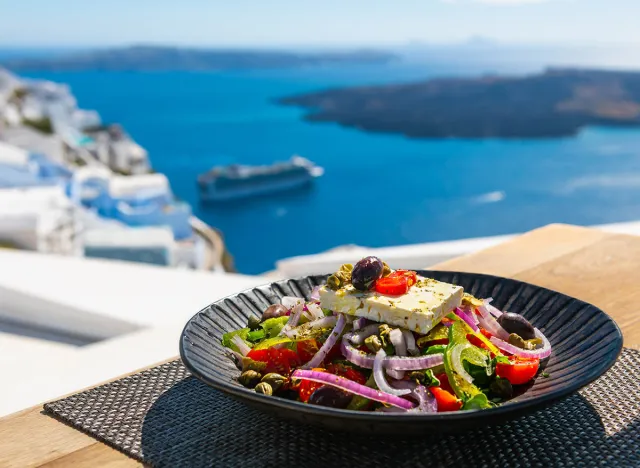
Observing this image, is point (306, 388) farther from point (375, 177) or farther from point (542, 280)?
point (375, 177)

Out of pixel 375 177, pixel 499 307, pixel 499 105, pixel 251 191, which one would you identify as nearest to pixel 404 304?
pixel 499 307

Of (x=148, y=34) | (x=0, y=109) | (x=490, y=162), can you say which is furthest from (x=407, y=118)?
(x=148, y=34)

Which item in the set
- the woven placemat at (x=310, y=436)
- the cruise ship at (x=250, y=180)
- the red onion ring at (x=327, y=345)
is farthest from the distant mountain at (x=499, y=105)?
the red onion ring at (x=327, y=345)

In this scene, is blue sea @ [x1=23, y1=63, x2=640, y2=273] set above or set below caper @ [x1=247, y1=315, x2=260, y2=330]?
below

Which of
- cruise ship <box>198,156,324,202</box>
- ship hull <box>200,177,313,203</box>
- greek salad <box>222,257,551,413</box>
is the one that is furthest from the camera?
ship hull <box>200,177,313,203</box>

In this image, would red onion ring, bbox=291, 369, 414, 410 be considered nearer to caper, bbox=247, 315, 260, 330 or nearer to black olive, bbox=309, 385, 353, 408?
black olive, bbox=309, 385, 353, 408

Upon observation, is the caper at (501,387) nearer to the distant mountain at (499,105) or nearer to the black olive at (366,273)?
the black olive at (366,273)

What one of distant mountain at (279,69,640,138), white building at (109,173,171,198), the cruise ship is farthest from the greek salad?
distant mountain at (279,69,640,138)
